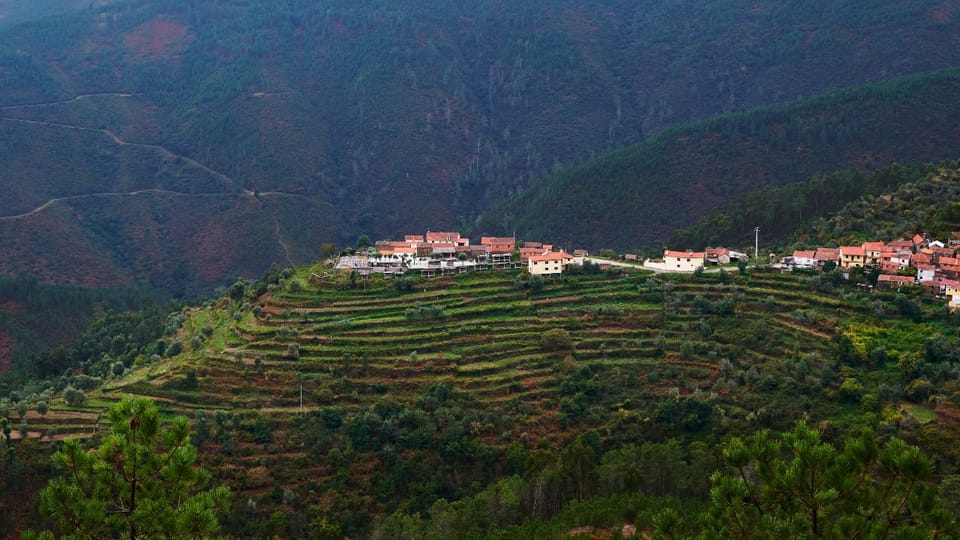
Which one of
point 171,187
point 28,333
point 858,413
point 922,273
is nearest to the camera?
point 858,413

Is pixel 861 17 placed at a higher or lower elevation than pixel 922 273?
higher

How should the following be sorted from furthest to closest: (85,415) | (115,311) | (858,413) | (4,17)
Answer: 1. (4,17)
2. (115,311)
3. (85,415)
4. (858,413)

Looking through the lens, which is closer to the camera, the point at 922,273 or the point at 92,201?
the point at 922,273

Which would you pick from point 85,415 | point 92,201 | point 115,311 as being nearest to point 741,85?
point 92,201

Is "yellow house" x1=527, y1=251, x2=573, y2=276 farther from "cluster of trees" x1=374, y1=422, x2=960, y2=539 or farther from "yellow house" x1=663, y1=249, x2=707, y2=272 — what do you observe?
"cluster of trees" x1=374, y1=422, x2=960, y2=539

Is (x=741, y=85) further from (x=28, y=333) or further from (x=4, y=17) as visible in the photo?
(x=4, y=17)

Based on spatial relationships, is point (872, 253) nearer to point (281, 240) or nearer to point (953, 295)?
point (953, 295)

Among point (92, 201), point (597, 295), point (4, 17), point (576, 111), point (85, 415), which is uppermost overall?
point (4, 17)
